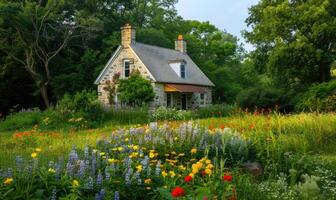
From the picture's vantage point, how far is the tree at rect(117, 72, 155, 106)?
27.3 metres

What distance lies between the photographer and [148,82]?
1125 inches

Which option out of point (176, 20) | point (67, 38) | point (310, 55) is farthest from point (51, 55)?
point (310, 55)

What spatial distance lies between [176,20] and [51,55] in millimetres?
14274

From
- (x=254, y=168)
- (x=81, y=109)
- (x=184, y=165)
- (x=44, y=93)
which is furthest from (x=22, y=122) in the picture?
(x=44, y=93)

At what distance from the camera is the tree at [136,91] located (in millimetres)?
27266

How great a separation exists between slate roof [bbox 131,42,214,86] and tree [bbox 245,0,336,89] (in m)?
6.48

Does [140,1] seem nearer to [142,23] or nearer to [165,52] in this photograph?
[142,23]

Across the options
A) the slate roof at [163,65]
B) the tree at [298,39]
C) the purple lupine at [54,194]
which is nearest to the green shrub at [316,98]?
the tree at [298,39]

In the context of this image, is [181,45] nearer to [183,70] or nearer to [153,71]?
[183,70]

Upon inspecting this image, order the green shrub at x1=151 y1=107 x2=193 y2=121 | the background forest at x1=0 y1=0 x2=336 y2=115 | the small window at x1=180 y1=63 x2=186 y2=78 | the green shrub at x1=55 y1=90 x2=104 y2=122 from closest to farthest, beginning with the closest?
1. the green shrub at x1=55 y1=90 x2=104 y2=122
2. the green shrub at x1=151 y1=107 x2=193 y2=121
3. the background forest at x1=0 y1=0 x2=336 y2=115
4. the small window at x1=180 y1=63 x2=186 y2=78

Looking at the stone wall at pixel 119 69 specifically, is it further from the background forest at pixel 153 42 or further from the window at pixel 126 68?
the background forest at pixel 153 42

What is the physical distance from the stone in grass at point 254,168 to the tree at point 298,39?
20131 millimetres

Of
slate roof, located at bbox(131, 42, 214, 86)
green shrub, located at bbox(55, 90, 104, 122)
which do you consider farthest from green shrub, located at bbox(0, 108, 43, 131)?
slate roof, located at bbox(131, 42, 214, 86)

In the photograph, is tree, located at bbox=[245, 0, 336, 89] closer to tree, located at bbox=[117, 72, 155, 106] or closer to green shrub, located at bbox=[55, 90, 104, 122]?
tree, located at bbox=[117, 72, 155, 106]
